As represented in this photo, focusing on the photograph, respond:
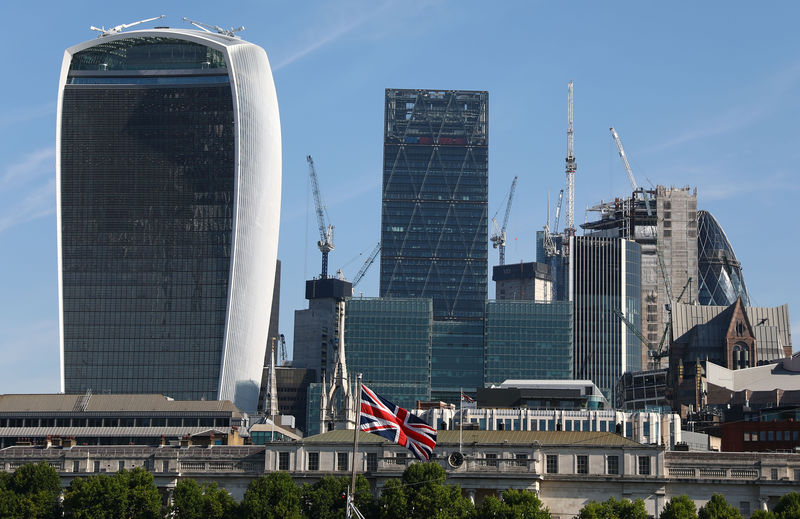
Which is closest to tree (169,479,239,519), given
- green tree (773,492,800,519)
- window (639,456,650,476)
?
window (639,456,650,476)

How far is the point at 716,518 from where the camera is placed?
6890 inches

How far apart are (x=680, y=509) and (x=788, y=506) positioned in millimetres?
12552

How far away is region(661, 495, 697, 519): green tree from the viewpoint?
175500mm

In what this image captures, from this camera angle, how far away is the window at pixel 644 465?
198m

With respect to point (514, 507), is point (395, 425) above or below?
above

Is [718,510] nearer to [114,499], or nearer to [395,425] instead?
[395,425]

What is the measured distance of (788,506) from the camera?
176 metres

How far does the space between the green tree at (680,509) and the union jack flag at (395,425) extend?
3411 centimetres

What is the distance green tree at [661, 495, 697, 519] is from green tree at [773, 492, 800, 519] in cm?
970

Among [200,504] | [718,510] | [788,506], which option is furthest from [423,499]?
[788,506]

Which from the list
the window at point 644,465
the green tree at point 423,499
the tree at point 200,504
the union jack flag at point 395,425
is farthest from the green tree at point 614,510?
the tree at point 200,504

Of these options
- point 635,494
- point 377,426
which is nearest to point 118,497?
point 377,426

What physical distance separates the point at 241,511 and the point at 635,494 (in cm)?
5073

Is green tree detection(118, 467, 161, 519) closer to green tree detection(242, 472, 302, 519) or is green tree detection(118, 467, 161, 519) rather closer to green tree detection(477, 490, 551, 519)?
green tree detection(242, 472, 302, 519)
